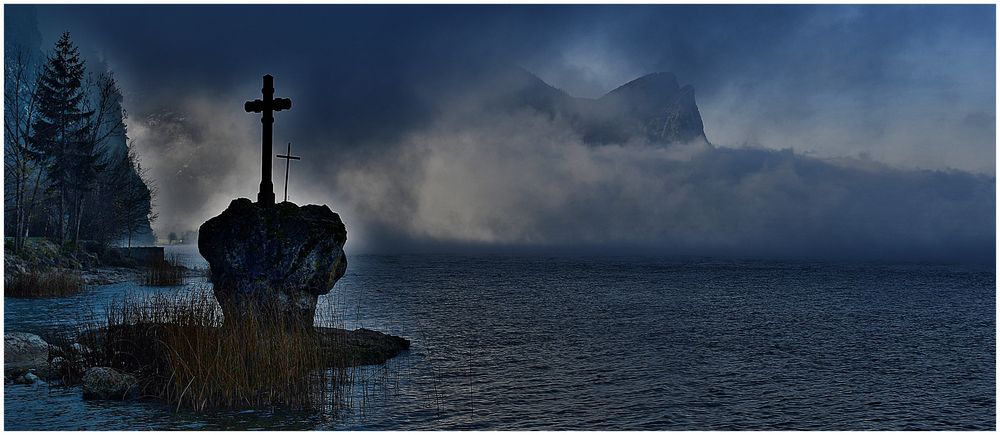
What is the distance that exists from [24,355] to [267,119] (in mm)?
7139

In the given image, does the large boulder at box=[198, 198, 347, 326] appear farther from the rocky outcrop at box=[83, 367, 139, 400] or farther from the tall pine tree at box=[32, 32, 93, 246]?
the tall pine tree at box=[32, 32, 93, 246]

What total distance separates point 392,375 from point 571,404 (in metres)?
4.27

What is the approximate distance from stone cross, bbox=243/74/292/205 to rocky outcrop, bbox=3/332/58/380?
5.26 m

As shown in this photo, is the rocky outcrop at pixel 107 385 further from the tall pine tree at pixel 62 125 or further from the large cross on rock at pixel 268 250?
the tall pine tree at pixel 62 125

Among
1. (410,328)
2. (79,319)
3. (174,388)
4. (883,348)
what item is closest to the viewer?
(174,388)

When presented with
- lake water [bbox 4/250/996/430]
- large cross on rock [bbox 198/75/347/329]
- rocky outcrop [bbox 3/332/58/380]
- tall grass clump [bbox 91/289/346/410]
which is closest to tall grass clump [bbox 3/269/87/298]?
lake water [bbox 4/250/996/430]

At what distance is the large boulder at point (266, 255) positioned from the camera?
15516 millimetres

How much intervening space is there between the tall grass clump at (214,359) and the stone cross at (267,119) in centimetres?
373

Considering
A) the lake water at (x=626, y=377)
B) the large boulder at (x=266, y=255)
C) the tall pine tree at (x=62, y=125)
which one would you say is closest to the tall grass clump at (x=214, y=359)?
the lake water at (x=626, y=377)

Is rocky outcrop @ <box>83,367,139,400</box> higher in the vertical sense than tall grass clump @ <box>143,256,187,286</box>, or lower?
lower

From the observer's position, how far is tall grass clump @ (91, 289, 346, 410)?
1165cm

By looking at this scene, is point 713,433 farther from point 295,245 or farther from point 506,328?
point 506,328

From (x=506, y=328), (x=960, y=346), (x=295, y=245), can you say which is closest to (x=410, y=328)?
(x=506, y=328)

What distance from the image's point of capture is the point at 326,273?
53.7 feet
